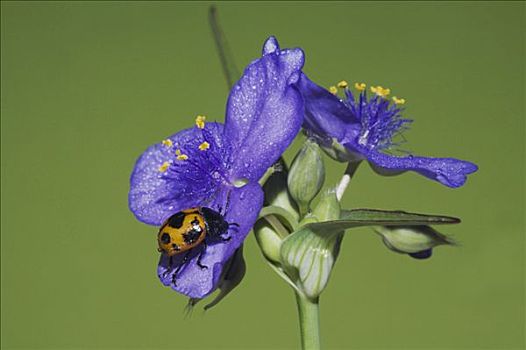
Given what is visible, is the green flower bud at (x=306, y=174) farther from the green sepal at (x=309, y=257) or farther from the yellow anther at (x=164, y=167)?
the yellow anther at (x=164, y=167)

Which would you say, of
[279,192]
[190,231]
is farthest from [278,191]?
[190,231]

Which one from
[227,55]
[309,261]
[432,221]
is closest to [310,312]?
[309,261]

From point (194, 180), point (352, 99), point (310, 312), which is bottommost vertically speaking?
point (310, 312)

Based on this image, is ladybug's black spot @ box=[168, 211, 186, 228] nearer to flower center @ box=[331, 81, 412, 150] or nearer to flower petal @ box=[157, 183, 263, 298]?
flower petal @ box=[157, 183, 263, 298]

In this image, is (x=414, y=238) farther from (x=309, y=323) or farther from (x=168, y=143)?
(x=168, y=143)

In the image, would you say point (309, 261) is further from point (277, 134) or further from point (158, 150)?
point (158, 150)

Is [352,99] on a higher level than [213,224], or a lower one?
higher

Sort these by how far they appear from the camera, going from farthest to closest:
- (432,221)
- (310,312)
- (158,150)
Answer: (158,150) < (310,312) < (432,221)
